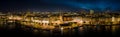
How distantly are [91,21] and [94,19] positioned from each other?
2611 mm

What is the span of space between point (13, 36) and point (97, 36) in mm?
11035

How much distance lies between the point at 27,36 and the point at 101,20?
39.7m

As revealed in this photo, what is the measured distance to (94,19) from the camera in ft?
242

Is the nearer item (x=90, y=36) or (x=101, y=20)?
(x=90, y=36)

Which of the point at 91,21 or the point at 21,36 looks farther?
the point at 91,21

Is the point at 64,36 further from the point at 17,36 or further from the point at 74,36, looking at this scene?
the point at 17,36

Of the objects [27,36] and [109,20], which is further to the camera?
[109,20]

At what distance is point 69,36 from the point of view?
119 ft

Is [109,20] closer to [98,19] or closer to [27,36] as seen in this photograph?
[98,19]

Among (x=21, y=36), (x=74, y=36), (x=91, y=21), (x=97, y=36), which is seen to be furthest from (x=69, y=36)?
(x=91, y=21)

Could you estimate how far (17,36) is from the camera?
35.2 m


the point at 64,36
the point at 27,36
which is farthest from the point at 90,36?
the point at 27,36

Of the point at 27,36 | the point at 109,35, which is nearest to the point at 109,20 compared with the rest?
the point at 109,35

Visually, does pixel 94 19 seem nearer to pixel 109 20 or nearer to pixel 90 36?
pixel 109 20
